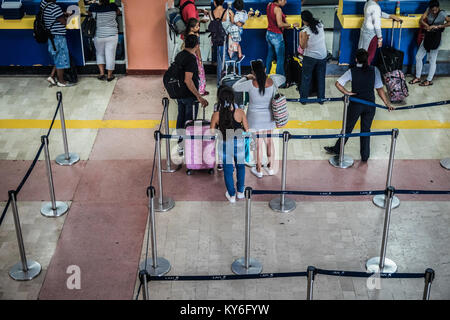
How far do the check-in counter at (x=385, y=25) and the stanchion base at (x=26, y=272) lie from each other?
7.09m

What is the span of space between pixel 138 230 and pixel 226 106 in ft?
5.88

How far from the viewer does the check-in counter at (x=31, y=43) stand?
11656 millimetres

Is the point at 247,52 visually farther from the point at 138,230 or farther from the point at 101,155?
the point at 138,230

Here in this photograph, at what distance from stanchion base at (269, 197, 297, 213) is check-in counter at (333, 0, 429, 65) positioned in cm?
463

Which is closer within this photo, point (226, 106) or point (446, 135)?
point (226, 106)

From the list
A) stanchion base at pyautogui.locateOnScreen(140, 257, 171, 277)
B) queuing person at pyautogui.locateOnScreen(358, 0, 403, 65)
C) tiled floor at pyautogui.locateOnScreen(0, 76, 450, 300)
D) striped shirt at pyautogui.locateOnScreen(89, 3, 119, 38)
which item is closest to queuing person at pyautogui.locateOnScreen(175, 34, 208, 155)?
tiled floor at pyautogui.locateOnScreen(0, 76, 450, 300)

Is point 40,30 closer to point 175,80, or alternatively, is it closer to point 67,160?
point 67,160

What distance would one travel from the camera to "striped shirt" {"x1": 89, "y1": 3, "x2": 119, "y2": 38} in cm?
1111

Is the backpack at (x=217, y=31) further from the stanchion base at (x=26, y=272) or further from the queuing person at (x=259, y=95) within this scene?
the stanchion base at (x=26, y=272)

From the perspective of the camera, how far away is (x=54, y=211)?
314 inches
